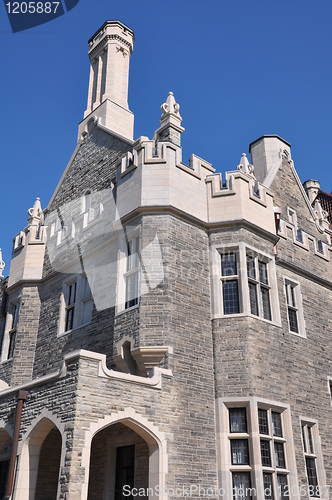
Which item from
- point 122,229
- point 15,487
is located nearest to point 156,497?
point 15,487

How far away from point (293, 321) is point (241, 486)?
19.1ft

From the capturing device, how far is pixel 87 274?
662 inches

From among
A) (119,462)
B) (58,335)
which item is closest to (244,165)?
(58,335)

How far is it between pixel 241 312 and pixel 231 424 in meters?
2.89

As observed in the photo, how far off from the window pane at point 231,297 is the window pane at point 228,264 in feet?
0.85

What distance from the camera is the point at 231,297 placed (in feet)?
47.8

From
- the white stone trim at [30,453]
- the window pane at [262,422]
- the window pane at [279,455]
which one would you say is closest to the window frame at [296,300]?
the window pane at [262,422]

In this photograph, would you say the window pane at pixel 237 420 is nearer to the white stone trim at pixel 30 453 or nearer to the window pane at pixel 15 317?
the white stone trim at pixel 30 453

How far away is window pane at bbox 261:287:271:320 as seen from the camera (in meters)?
15.0

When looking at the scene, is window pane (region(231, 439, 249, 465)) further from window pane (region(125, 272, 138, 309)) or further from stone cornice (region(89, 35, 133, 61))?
stone cornice (region(89, 35, 133, 61))

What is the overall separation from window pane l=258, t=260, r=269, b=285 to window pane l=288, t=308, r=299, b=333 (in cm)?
183

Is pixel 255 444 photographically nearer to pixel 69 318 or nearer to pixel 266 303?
pixel 266 303

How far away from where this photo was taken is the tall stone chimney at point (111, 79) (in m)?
20.6

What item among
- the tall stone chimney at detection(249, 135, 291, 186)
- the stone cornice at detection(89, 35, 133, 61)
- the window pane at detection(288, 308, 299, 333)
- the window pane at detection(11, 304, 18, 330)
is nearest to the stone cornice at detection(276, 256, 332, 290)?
the window pane at detection(288, 308, 299, 333)
